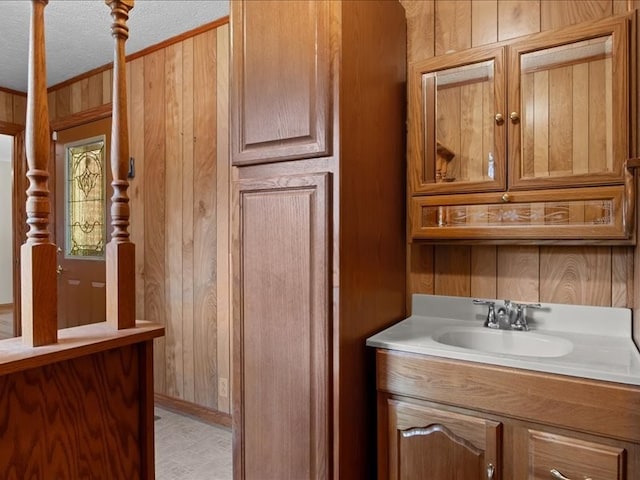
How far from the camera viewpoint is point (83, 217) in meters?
3.35

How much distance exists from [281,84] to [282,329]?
34.0 inches

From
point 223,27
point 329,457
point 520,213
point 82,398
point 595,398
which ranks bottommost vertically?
point 329,457

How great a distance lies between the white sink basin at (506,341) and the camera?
1486 mm

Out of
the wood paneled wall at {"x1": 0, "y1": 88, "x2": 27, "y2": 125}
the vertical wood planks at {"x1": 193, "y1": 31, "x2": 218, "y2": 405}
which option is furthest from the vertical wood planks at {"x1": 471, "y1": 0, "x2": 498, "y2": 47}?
the wood paneled wall at {"x1": 0, "y1": 88, "x2": 27, "y2": 125}

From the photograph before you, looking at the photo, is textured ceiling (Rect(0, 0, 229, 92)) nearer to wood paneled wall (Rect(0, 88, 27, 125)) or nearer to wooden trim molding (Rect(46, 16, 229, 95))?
wooden trim molding (Rect(46, 16, 229, 95))

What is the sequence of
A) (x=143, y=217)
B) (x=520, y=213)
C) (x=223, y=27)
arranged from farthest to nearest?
(x=143, y=217)
(x=223, y=27)
(x=520, y=213)

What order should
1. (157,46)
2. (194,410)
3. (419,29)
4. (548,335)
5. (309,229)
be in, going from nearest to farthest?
(309,229), (548,335), (419,29), (194,410), (157,46)

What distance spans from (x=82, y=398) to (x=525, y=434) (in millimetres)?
1171

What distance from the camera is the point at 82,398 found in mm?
828

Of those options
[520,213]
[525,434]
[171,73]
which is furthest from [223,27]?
[525,434]

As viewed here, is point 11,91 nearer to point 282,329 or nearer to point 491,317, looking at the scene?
point 282,329

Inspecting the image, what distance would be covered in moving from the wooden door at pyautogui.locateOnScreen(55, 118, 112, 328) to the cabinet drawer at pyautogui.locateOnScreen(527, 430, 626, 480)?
113 inches

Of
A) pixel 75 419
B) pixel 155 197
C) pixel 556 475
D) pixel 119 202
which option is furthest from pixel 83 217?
pixel 556 475

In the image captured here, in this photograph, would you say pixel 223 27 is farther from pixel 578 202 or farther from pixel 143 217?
pixel 578 202
